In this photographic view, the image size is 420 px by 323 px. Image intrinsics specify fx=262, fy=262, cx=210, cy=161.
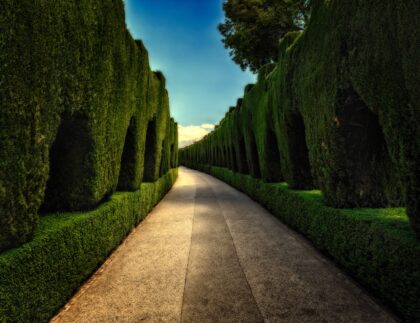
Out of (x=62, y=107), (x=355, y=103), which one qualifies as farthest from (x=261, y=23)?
(x=62, y=107)

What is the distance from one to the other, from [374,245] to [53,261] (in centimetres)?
433

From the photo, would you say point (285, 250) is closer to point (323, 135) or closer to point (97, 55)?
point (323, 135)

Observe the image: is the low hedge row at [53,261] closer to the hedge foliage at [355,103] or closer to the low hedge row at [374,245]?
the low hedge row at [374,245]

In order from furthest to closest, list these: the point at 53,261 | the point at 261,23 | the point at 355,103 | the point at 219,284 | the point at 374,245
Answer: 1. the point at 261,23
2. the point at 355,103
3. the point at 219,284
4. the point at 374,245
5. the point at 53,261

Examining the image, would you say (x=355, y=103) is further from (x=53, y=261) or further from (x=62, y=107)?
(x=53, y=261)

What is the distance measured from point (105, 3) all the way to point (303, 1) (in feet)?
67.2

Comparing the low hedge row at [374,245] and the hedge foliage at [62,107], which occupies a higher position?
the hedge foliage at [62,107]

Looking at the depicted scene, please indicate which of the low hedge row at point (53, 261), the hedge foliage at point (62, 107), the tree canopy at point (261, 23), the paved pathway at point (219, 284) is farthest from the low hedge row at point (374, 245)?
the tree canopy at point (261, 23)

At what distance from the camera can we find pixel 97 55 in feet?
16.0

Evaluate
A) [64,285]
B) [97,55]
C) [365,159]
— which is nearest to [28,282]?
[64,285]

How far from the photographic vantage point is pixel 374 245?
3.70m

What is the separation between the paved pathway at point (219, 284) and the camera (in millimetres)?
3379

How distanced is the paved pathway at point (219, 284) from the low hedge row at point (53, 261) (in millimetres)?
277

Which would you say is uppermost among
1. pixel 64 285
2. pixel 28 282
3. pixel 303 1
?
pixel 303 1
